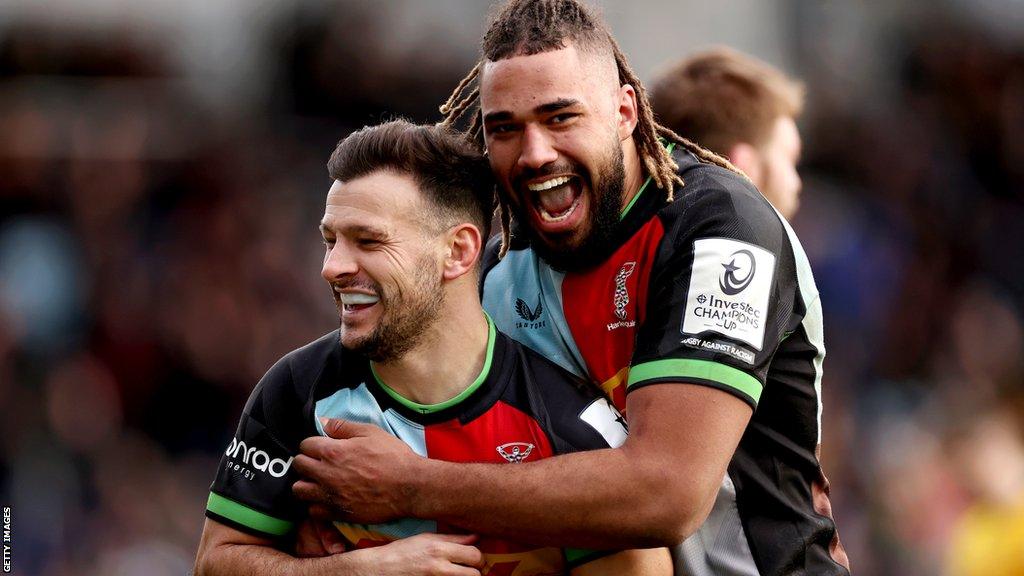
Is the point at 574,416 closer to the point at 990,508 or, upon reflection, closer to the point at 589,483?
the point at 589,483

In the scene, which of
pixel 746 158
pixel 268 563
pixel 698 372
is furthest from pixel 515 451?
pixel 746 158

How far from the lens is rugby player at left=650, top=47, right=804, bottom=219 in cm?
580

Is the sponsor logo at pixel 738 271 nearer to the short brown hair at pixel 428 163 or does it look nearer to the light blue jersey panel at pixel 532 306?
the light blue jersey panel at pixel 532 306

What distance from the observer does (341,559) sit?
4258 millimetres

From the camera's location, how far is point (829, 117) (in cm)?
1241

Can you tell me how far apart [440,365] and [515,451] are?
0.35 meters

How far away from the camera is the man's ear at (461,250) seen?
4.51 metres

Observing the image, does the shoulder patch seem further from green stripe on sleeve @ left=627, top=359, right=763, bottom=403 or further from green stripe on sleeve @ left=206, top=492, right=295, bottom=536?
green stripe on sleeve @ left=206, top=492, right=295, bottom=536

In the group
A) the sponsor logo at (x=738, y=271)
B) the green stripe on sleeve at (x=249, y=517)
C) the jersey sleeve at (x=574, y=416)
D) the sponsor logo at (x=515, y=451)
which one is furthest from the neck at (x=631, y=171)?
the green stripe on sleeve at (x=249, y=517)

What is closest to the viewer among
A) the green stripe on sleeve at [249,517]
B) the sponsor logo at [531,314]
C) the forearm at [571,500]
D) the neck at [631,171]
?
the forearm at [571,500]

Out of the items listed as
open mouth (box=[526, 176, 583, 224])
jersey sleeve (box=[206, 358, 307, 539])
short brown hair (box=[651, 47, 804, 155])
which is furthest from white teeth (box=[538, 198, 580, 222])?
short brown hair (box=[651, 47, 804, 155])

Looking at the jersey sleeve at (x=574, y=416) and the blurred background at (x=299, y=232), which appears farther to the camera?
the blurred background at (x=299, y=232)

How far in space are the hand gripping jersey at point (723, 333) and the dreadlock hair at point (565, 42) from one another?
90 millimetres

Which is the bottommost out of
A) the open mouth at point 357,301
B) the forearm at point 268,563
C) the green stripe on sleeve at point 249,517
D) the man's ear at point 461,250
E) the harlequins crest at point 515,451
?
the forearm at point 268,563
